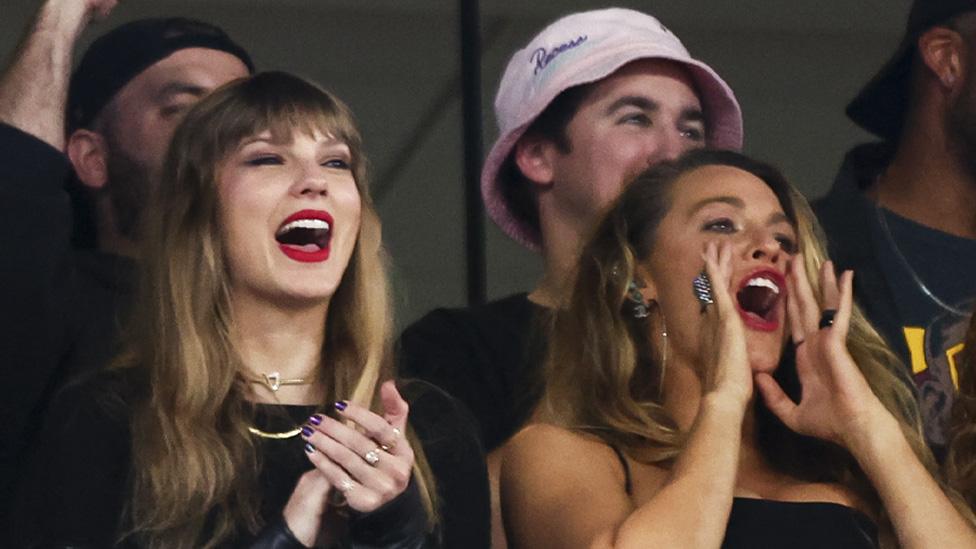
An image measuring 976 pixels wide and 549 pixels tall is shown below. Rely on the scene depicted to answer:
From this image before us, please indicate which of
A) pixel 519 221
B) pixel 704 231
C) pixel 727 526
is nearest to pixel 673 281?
pixel 704 231

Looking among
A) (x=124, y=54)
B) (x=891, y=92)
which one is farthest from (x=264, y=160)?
(x=891, y=92)

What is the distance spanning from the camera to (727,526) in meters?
2.87

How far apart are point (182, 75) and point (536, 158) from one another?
62 cm

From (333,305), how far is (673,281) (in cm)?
49

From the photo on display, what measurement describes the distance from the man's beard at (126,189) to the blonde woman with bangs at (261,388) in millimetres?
431

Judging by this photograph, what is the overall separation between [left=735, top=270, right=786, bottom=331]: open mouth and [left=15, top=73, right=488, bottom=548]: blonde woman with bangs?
0.46 meters

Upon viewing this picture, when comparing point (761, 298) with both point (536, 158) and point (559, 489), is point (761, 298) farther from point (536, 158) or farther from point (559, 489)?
point (536, 158)

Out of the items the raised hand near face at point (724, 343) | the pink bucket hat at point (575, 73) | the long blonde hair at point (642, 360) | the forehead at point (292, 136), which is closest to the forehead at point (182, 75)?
the pink bucket hat at point (575, 73)

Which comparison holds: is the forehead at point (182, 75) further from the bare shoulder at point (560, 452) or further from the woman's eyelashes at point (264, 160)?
the bare shoulder at point (560, 452)

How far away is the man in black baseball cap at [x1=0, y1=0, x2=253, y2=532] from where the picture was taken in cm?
290

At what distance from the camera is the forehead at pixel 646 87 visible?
365 centimetres

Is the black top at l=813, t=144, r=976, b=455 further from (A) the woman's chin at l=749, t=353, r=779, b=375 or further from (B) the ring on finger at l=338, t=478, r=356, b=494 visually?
(B) the ring on finger at l=338, t=478, r=356, b=494

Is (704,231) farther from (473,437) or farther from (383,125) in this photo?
(383,125)

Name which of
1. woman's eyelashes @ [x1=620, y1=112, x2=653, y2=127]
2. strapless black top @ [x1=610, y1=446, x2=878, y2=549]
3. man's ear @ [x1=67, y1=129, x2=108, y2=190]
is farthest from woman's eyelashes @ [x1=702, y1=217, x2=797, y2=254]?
man's ear @ [x1=67, y1=129, x2=108, y2=190]
